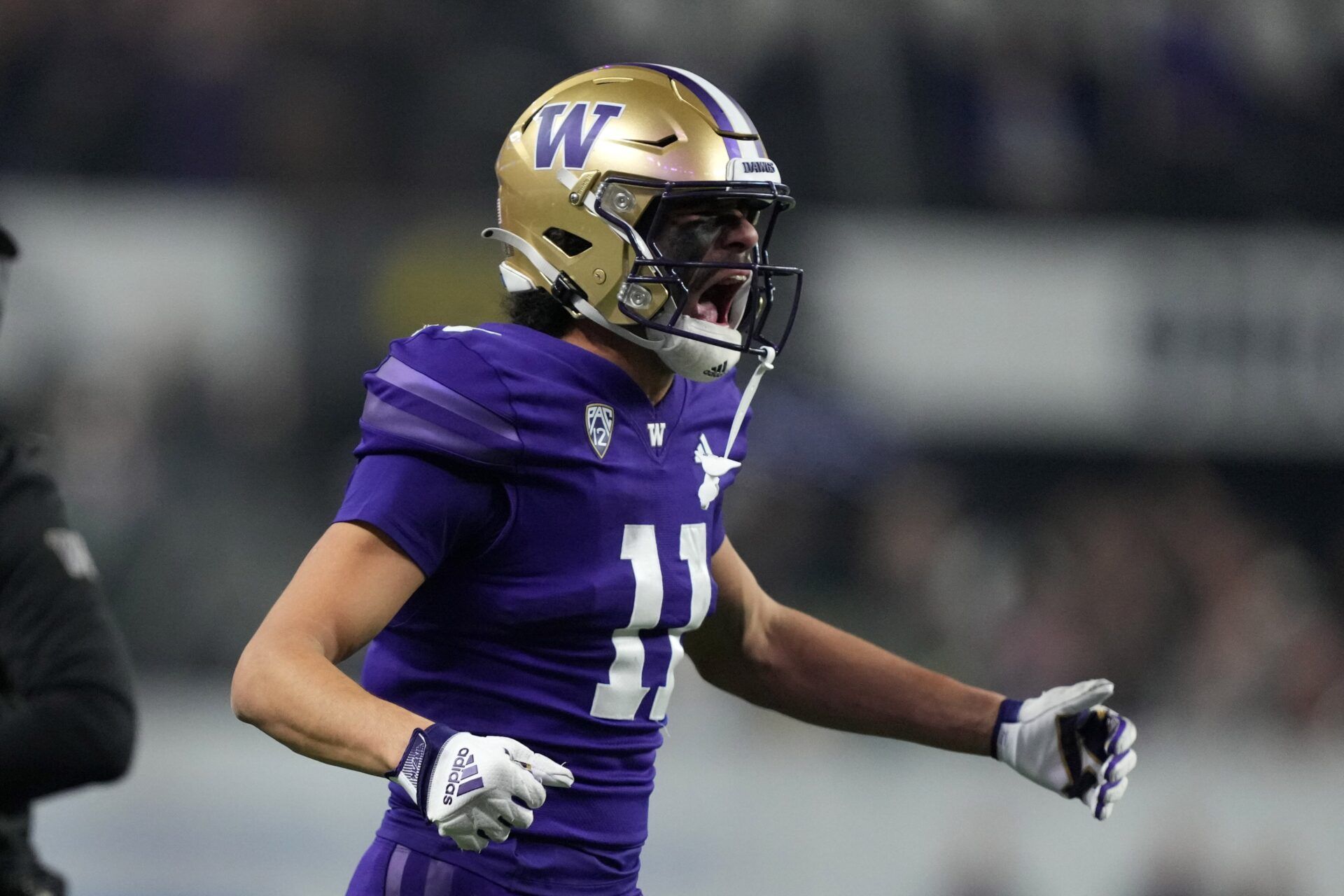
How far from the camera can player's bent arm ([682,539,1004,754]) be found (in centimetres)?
Answer: 312

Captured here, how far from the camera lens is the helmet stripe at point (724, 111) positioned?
2828 mm

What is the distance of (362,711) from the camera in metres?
2.24

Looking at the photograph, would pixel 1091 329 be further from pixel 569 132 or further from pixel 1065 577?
pixel 569 132

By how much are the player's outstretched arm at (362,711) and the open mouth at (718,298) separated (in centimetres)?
61

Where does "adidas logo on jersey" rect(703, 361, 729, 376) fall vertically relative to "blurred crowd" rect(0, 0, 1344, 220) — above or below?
below

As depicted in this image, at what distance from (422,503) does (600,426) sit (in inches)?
13.0

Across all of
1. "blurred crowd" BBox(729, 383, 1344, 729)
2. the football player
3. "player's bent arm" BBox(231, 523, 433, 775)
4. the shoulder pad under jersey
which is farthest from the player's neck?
"blurred crowd" BBox(729, 383, 1344, 729)

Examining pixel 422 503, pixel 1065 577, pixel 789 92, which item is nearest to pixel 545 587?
pixel 422 503

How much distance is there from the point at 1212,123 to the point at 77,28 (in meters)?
6.23

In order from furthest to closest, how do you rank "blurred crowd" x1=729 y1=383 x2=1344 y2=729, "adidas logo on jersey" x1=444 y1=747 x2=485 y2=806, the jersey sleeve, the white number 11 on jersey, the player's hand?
"blurred crowd" x1=729 y1=383 x2=1344 y2=729 < the player's hand < the white number 11 on jersey < the jersey sleeve < "adidas logo on jersey" x1=444 y1=747 x2=485 y2=806

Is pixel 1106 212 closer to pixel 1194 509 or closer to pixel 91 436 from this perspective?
pixel 1194 509

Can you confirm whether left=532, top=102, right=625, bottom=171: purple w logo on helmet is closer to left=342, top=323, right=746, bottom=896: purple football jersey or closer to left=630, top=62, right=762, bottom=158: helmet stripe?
left=630, top=62, right=762, bottom=158: helmet stripe

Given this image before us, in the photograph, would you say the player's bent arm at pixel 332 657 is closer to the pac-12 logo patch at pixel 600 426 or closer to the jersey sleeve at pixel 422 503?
the jersey sleeve at pixel 422 503

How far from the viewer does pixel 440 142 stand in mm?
9695
